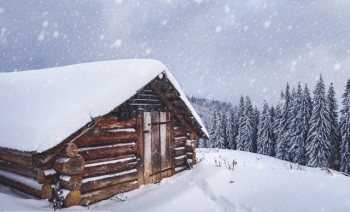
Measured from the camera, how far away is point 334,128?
44.7 metres

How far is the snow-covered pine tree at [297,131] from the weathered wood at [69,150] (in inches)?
1844

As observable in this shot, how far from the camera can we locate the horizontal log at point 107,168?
8.18 metres

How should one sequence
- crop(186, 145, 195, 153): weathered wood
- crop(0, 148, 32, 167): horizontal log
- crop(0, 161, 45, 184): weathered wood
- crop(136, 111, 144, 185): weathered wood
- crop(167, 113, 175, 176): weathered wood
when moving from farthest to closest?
crop(186, 145, 195, 153): weathered wood → crop(167, 113, 175, 176): weathered wood → crop(136, 111, 144, 185): weathered wood → crop(0, 148, 32, 167): horizontal log → crop(0, 161, 45, 184): weathered wood

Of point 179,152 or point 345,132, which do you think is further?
Result: point 345,132

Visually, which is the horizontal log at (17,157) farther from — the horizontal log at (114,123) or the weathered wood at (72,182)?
the horizontal log at (114,123)

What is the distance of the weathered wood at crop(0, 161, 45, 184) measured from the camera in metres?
7.41

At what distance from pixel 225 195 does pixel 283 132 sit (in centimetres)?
4741

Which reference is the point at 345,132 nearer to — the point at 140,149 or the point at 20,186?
the point at 140,149

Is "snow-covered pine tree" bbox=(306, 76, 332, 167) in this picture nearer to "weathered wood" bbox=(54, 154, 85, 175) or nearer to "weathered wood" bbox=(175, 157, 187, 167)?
"weathered wood" bbox=(175, 157, 187, 167)

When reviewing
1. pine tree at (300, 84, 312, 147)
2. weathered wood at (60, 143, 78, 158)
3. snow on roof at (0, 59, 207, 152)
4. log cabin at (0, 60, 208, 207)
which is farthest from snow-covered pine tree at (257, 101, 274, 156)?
weathered wood at (60, 143, 78, 158)

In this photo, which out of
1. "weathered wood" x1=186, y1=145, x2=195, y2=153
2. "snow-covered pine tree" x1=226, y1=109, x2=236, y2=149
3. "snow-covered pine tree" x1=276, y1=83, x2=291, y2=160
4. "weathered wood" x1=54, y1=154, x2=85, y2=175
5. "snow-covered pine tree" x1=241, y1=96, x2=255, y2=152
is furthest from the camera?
"snow-covered pine tree" x1=226, y1=109, x2=236, y2=149

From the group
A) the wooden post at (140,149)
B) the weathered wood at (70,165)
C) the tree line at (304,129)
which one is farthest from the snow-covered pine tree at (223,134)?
the weathered wood at (70,165)

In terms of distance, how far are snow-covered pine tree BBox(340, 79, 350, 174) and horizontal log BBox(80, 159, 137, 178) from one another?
4016 centimetres

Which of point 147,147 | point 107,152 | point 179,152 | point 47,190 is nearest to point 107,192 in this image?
point 107,152
